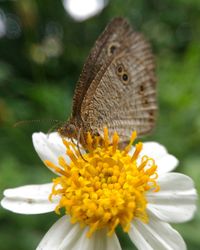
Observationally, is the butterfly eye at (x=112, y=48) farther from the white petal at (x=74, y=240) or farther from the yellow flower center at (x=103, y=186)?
the white petal at (x=74, y=240)

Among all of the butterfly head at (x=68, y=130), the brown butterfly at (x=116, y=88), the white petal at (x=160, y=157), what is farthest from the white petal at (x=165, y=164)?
the butterfly head at (x=68, y=130)

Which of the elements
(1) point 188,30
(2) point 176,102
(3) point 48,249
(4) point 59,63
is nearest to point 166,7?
(1) point 188,30

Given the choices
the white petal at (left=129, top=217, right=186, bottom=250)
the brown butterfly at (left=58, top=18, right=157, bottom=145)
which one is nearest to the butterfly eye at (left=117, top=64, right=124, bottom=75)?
the brown butterfly at (left=58, top=18, right=157, bottom=145)

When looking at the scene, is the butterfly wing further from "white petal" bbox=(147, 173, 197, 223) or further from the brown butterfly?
"white petal" bbox=(147, 173, 197, 223)

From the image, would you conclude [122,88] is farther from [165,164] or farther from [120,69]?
[165,164]

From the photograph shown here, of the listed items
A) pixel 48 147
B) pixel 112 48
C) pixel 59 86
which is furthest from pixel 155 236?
pixel 59 86

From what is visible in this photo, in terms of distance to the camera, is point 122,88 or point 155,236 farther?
point 122,88
